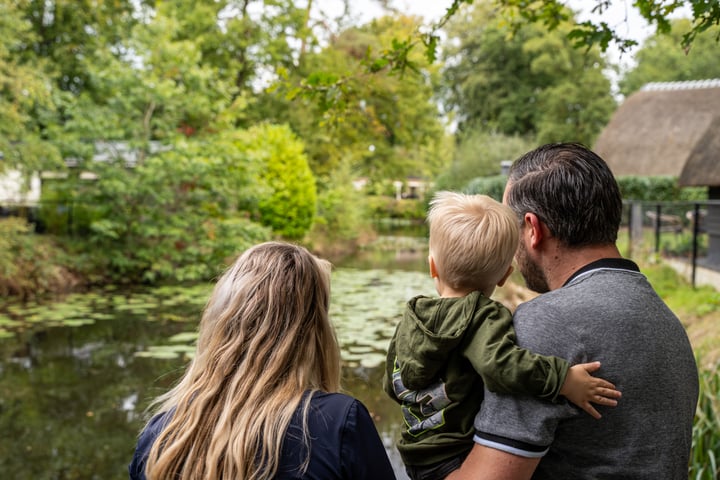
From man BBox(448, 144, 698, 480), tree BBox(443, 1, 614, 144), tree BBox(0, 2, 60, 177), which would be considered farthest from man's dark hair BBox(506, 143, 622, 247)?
tree BBox(443, 1, 614, 144)

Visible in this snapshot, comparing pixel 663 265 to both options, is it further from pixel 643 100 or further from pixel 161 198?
pixel 643 100

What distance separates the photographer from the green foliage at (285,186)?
17812 millimetres

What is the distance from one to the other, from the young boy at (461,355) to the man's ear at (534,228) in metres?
0.04

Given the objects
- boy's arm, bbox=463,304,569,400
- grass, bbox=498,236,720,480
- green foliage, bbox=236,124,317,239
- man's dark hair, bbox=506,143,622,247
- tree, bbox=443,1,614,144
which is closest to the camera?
boy's arm, bbox=463,304,569,400

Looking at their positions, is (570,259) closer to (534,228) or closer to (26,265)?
(534,228)

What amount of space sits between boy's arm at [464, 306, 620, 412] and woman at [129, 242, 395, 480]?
0.30 metres

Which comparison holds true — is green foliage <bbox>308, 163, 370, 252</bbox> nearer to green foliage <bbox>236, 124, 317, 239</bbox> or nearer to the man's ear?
green foliage <bbox>236, 124, 317, 239</bbox>

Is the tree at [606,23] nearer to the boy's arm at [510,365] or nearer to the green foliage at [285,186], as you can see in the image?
the boy's arm at [510,365]

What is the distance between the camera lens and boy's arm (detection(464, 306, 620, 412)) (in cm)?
123

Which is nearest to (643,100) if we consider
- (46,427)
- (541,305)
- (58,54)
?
(58,54)

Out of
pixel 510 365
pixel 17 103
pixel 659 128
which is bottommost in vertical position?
pixel 510 365

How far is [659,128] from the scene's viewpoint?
893 inches

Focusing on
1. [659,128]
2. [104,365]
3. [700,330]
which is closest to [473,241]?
[700,330]

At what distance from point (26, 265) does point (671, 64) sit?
3723 centimetres
